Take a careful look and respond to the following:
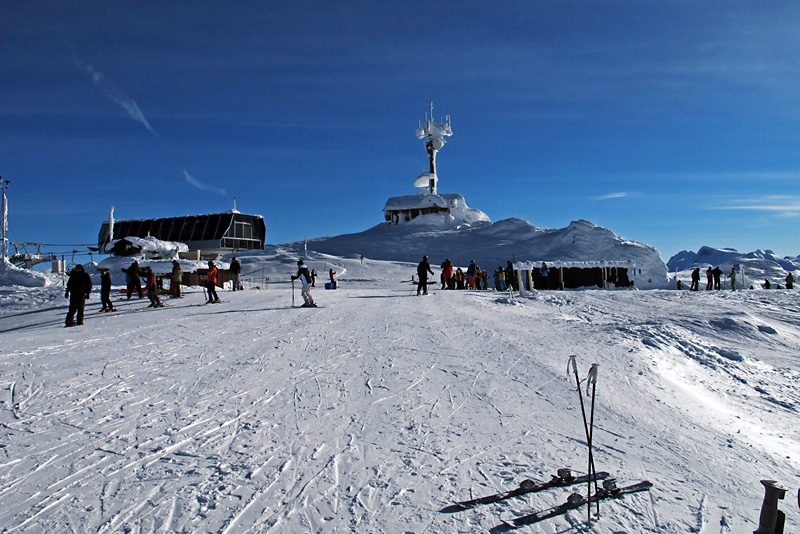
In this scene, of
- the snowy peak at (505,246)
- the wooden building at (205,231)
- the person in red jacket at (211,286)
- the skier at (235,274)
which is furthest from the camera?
the wooden building at (205,231)

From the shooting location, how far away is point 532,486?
13.7ft

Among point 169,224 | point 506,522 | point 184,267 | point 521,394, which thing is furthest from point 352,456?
point 169,224

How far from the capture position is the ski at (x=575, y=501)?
12.3 feet

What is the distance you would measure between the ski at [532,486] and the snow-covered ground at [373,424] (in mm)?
73

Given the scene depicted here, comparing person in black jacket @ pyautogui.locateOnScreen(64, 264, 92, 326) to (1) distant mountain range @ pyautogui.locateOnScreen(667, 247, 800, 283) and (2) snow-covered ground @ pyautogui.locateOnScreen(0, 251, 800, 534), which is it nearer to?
(2) snow-covered ground @ pyautogui.locateOnScreen(0, 251, 800, 534)

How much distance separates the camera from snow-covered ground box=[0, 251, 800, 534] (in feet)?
12.8

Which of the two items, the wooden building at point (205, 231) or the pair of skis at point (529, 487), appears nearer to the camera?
the pair of skis at point (529, 487)

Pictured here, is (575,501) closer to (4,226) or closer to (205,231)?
(4,226)

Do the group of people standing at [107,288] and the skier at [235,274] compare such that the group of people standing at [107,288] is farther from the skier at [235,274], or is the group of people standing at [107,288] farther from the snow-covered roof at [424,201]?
the snow-covered roof at [424,201]

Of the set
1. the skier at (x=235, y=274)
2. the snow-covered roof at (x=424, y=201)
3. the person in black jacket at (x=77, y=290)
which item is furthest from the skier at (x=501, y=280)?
the snow-covered roof at (x=424, y=201)

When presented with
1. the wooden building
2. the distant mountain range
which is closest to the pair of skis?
the distant mountain range

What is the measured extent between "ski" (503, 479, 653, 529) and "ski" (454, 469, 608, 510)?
14 cm

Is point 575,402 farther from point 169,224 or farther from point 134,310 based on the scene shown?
point 169,224

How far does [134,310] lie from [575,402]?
12.8 meters
